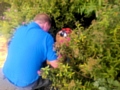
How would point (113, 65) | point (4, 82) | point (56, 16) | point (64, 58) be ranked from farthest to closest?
point (4, 82)
point (56, 16)
point (64, 58)
point (113, 65)

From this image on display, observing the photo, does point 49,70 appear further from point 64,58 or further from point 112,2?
point 112,2

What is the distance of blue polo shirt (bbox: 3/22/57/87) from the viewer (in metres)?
3.64

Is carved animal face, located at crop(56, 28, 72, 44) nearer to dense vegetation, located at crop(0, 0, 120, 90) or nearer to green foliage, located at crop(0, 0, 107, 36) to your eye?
dense vegetation, located at crop(0, 0, 120, 90)

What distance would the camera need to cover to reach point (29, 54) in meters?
3.66

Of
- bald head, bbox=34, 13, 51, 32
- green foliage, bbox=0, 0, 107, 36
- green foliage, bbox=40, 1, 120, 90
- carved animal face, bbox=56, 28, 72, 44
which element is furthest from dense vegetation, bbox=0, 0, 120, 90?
bald head, bbox=34, 13, 51, 32

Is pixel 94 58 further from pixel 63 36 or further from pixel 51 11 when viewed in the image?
pixel 51 11

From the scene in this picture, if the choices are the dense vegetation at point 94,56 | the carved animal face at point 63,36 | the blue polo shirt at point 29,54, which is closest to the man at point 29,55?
the blue polo shirt at point 29,54

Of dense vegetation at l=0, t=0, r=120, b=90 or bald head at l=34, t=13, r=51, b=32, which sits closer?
dense vegetation at l=0, t=0, r=120, b=90

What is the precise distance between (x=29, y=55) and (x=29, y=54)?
0.04 feet

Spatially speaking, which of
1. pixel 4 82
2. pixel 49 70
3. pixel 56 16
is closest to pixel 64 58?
pixel 49 70

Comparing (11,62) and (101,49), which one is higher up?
(101,49)

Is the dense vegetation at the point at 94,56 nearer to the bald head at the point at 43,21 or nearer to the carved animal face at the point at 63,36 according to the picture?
the carved animal face at the point at 63,36

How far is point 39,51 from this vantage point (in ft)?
12.0

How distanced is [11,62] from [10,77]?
213mm
